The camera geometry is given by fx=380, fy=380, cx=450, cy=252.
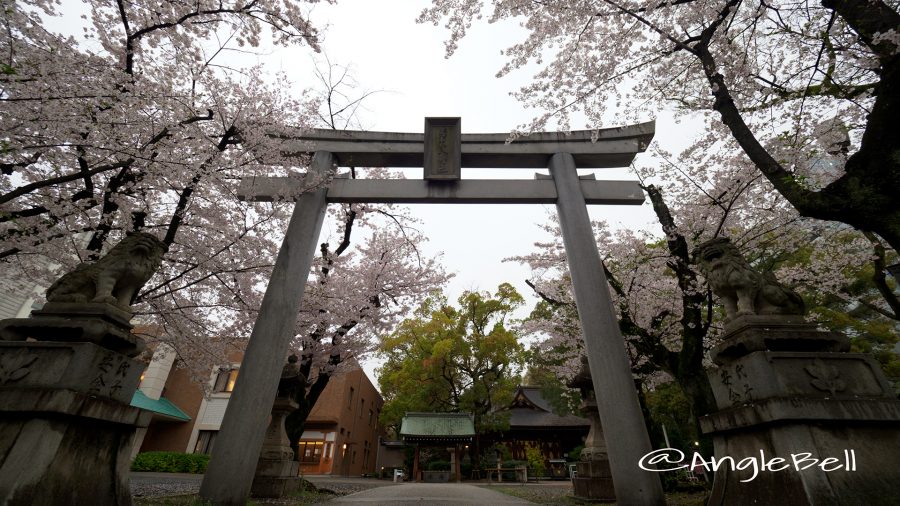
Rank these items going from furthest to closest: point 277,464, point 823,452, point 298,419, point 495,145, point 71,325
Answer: point 298,419, point 277,464, point 495,145, point 71,325, point 823,452

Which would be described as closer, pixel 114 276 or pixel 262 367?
pixel 114 276

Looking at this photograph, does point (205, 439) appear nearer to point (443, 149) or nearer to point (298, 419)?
point (298, 419)

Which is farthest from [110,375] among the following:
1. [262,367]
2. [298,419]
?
[298,419]

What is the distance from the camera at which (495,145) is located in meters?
7.72

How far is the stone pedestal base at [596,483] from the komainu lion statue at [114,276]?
28.4ft

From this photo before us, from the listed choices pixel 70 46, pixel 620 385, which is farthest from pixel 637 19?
pixel 70 46

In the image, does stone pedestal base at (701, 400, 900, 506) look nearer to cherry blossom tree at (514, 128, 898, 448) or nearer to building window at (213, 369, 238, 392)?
cherry blossom tree at (514, 128, 898, 448)

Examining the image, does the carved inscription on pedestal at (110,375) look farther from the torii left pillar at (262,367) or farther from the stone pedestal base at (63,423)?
the torii left pillar at (262,367)

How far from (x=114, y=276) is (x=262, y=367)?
2312 mm

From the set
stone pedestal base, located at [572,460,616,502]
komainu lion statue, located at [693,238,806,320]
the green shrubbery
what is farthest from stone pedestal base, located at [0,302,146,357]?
the green shrubbery

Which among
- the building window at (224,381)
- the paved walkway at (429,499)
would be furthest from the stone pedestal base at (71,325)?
the building window at (224,381)

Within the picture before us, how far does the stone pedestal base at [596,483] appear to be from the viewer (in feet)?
26.0

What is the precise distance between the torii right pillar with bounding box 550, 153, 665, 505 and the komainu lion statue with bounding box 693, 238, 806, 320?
194cm

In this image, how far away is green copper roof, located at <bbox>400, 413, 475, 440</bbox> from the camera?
2036 centimetres
